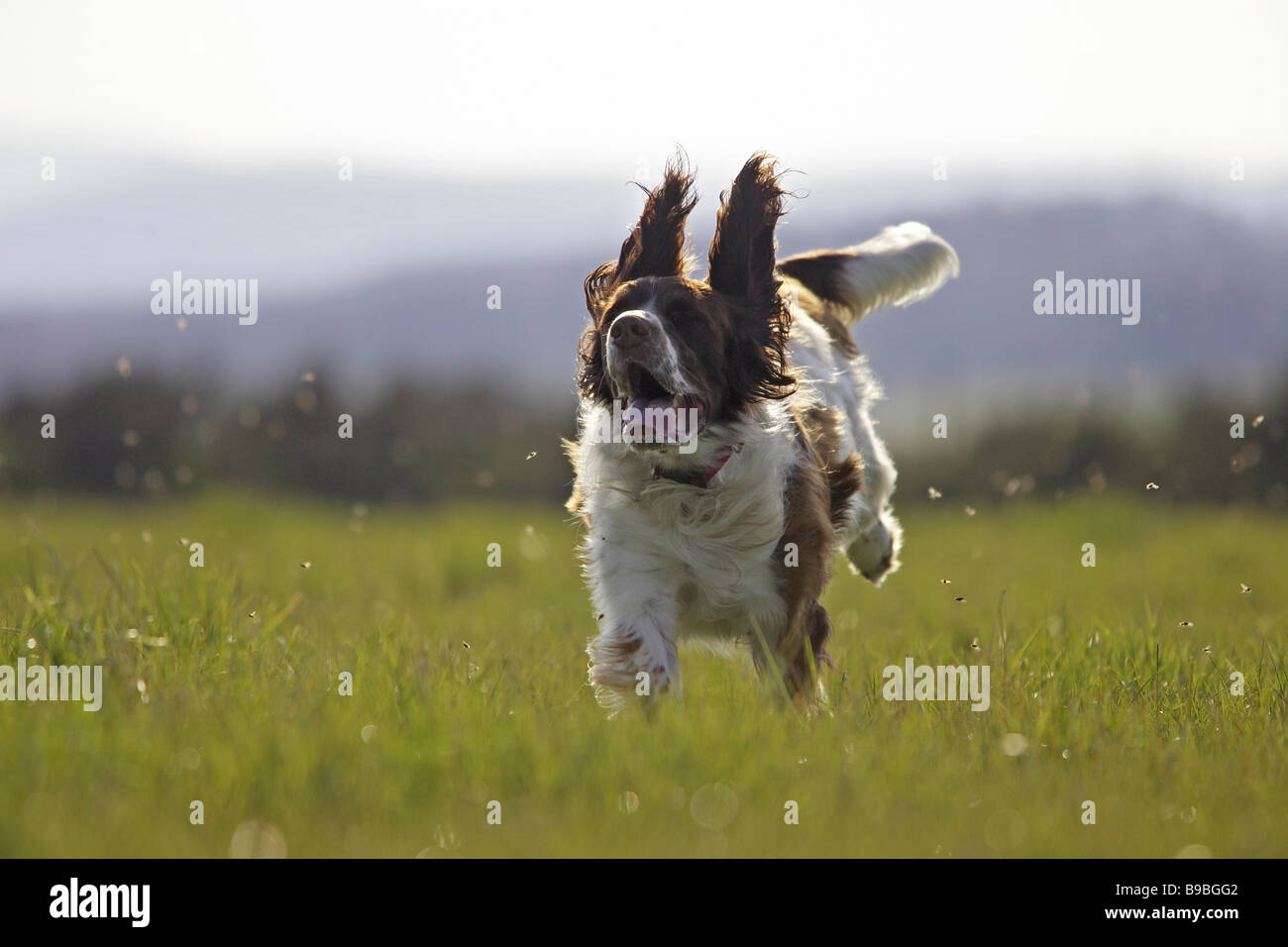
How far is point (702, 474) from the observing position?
448 centimetres

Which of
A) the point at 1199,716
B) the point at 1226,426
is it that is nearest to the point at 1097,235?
the point at 1226,426

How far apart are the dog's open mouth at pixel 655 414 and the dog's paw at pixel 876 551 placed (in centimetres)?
223

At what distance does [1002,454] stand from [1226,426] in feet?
7.71

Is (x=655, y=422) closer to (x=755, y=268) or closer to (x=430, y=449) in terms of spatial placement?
(x=755, y=268)

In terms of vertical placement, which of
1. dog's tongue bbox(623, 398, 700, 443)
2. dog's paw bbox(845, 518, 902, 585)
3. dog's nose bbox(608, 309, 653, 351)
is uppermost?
dog's nose bbox(608, 309, 653, 351)

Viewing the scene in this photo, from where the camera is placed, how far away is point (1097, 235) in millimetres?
141500

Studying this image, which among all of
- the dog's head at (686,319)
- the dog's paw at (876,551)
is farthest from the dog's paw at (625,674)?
the dog's paw at (876,551)

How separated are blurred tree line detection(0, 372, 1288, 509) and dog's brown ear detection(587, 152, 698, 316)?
27.6 ft

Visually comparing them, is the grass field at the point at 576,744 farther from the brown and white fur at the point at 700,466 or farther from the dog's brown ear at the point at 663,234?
the dog's brown ear at the point at 663,234

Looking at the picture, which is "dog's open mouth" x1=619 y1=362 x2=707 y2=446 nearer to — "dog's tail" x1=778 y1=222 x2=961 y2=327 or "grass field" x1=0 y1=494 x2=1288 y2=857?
"grass field" x1=0 y1=494 x2=1288 y2=857

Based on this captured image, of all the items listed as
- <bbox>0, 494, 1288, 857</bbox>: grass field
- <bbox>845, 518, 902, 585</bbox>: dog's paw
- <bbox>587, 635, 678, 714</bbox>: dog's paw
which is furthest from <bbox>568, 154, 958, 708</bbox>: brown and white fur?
<bbox>845, 518, 902, 585</bbox>: dog's paw

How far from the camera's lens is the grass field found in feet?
9.96
